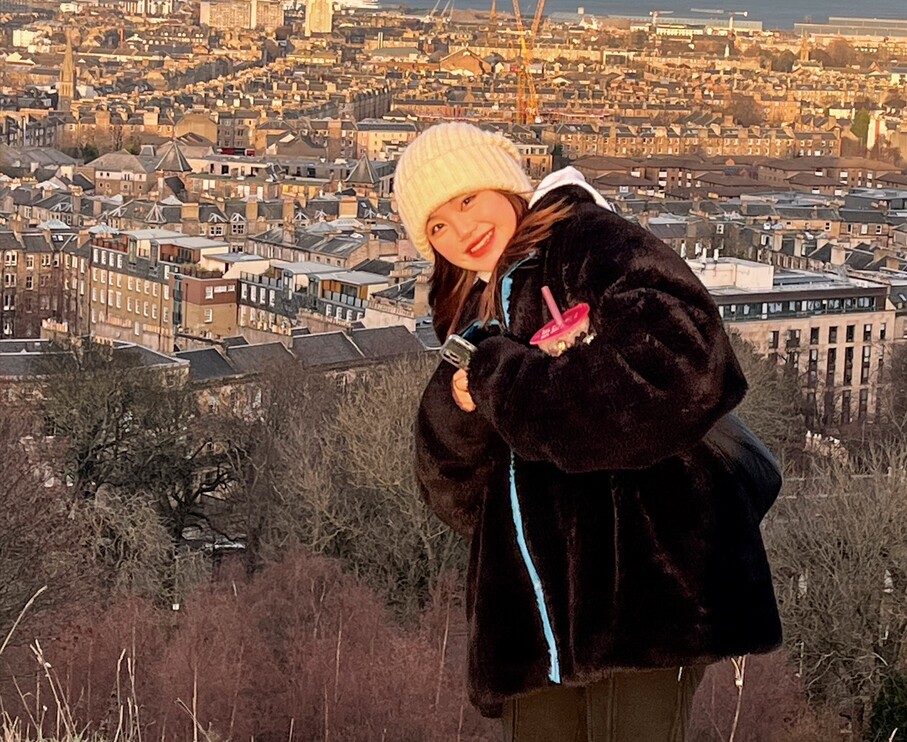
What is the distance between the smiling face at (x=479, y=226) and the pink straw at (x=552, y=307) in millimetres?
134

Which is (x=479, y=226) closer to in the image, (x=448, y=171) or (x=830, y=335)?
(x=448, y=171)

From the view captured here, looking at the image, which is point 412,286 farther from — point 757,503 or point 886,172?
point 886,172

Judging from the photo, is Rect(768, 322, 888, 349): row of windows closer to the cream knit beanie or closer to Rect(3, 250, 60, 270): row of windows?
Rect(3, 250, 60, 270): row of windows

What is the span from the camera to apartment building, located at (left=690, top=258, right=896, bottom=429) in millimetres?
27484

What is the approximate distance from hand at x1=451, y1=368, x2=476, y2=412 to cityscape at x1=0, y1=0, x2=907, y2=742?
0.31 meters

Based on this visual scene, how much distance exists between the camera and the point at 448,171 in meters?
2.03

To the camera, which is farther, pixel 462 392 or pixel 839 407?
pixel 839 407

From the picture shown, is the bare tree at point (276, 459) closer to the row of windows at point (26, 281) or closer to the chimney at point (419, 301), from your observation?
the chimney at point (419, 301)

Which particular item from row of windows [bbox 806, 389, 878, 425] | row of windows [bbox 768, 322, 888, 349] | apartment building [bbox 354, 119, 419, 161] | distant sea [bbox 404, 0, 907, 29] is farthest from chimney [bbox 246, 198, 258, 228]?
distant sea [bbox 404, 0, 907, 29]

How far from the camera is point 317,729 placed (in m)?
9.00

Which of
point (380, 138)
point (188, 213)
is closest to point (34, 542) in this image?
point (188, 213)

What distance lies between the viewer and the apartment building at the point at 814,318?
2748 cm

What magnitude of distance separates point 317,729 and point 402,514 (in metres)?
4.25

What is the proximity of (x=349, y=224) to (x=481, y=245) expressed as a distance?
114 ft
